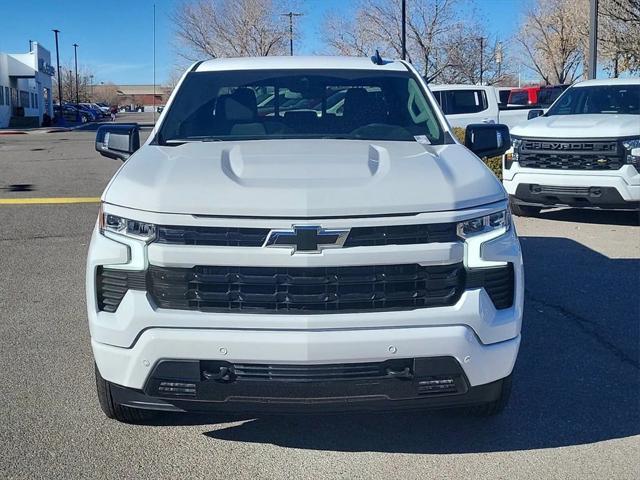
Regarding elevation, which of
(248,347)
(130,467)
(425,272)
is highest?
(425,272)

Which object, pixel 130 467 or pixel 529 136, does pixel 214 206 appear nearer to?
pixel 130 467

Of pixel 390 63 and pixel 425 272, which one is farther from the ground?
pixel 390 63

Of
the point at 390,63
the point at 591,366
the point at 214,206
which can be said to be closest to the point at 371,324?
the point at 214,206

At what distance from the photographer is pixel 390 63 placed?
18.0 feet

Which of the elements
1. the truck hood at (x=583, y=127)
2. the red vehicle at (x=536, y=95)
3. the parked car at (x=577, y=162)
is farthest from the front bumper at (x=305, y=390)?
the red vehicle at (x=536, y=95)

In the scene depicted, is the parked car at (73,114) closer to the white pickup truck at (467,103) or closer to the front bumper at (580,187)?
the white pickup truck at (467,103)

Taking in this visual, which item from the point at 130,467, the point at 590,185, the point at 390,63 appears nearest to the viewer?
the point at 130,467

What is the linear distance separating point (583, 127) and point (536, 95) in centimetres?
2012

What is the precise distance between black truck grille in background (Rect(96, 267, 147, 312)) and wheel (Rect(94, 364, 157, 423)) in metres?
0.41

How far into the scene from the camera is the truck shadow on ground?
12.7 feet

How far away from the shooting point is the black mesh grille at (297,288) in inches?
128

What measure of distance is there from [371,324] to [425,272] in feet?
1.06

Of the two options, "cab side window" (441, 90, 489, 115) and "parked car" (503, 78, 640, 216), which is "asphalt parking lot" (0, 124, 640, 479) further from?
"cab side window" (441, 90, 489, 115)

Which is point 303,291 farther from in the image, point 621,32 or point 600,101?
point 621,32
